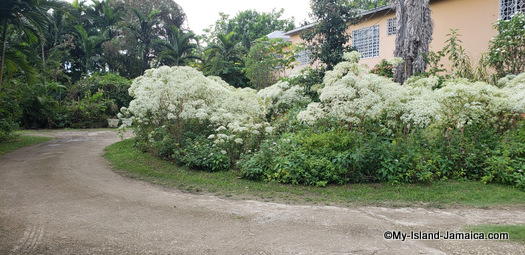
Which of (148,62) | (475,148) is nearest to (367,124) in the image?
(475,148)

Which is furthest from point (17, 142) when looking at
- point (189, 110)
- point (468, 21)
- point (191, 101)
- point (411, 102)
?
point (468, 21)

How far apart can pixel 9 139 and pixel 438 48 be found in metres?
16.7

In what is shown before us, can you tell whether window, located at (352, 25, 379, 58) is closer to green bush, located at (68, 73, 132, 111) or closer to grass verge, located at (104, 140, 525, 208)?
grass verge, located at (104, 140, 525, 208)

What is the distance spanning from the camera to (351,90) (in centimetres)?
649

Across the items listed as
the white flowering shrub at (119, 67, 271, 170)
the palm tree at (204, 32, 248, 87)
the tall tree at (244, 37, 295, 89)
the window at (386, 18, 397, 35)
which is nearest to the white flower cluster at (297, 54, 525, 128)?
the white flowering shrub at (119, 67, 271, 170)

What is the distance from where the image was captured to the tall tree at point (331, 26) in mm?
11031

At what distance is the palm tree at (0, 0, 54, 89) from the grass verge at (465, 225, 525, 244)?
40.0ft

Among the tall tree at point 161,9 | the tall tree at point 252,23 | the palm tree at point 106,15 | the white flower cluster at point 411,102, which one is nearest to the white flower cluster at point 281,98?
the white flower cluster at point 411,102

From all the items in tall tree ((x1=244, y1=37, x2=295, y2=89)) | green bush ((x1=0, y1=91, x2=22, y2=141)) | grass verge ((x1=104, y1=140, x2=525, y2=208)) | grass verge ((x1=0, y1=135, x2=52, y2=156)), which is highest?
tall tree ((x1=244, y1=37, x2=295, y2=89))

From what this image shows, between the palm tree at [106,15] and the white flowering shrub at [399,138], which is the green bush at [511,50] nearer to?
the white flowering shrub at [399,138]

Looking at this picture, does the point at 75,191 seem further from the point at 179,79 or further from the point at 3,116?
the point at 3,116

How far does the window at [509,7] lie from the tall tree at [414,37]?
365cm

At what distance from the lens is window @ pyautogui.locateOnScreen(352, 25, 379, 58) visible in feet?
50.7

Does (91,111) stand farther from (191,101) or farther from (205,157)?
(205,157)
